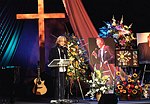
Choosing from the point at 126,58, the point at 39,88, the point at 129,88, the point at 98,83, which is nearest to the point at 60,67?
the point at 39,88

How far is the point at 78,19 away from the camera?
25.5 ft

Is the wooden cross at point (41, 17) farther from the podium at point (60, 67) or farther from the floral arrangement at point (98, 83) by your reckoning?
the podium at point (60, 67)

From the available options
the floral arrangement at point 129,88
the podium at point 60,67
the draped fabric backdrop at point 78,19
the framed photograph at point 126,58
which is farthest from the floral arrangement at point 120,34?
the podium at point 60,67

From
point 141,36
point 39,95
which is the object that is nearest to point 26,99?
point 39,95

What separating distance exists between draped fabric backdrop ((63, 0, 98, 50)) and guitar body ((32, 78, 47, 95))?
4.52 feet

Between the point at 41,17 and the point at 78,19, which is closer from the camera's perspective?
the point at 78,19

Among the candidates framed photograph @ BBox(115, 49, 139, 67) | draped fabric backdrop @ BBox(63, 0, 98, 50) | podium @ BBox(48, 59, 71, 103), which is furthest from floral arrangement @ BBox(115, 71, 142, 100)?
podium @ BBox(48, 59, 71, 103)

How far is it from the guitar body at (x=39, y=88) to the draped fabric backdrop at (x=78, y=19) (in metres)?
1.38

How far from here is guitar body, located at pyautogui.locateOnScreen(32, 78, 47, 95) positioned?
24.2ft

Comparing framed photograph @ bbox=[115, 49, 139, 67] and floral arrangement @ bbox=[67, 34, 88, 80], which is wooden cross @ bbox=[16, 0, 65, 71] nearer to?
floral arrangement @ bbox=[67, 34, 88, 80]

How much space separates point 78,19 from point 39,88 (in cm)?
184

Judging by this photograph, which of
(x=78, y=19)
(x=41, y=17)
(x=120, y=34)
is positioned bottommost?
(x=120, y=34)

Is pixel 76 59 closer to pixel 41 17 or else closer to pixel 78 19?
pixel 78 19

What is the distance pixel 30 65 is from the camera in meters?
8.76
